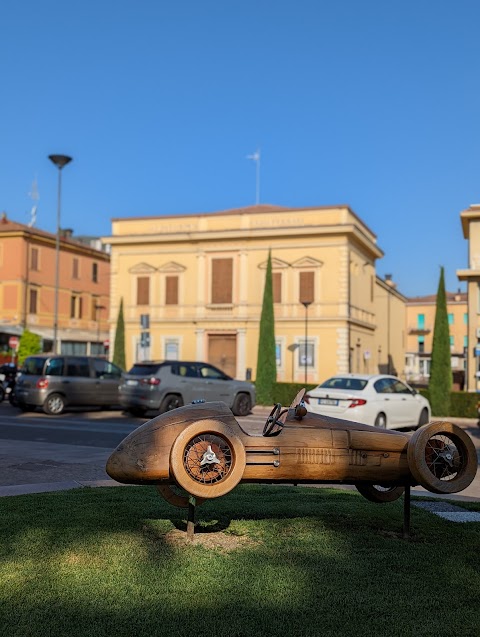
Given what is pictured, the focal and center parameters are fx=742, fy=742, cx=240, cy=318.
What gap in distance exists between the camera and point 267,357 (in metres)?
35.5

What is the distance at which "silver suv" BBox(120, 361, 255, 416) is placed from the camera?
21.1 m

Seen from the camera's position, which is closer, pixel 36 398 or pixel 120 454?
pixel 120 454

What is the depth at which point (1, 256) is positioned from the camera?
5684 cm

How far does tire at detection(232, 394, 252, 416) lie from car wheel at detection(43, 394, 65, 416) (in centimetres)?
515

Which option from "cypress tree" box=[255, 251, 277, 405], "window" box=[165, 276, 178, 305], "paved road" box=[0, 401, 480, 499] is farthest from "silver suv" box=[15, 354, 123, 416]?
"window" box=[165, 276, 178, 305]

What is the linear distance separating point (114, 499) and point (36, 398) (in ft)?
49.1

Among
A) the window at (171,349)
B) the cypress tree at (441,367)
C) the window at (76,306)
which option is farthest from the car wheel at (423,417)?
the window at (76,306)

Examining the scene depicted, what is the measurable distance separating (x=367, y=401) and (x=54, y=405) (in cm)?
961

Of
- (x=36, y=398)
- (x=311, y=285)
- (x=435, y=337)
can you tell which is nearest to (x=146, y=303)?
(x=311, y=285)

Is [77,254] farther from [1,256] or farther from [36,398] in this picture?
[36,398]

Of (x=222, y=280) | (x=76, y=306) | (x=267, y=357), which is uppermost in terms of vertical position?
(x=222, y=280)

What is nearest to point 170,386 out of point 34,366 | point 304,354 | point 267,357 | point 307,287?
point 34,366

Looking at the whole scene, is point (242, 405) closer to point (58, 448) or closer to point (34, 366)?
point (34, 366)

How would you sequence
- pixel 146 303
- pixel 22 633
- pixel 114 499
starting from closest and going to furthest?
pixel 22 633
pixel 114 499
pixel 146 303
